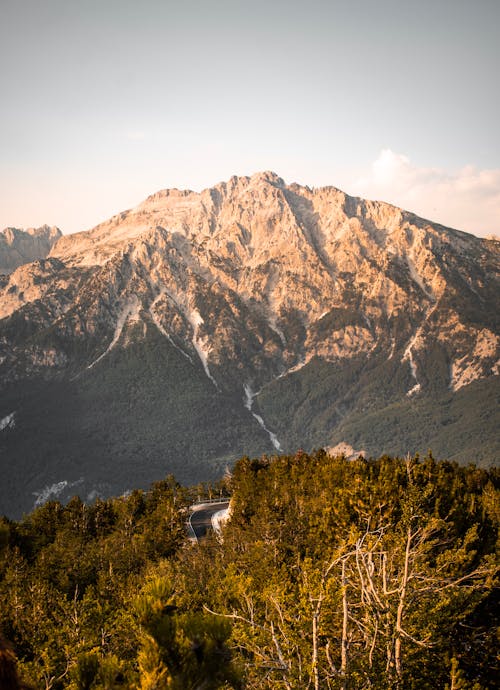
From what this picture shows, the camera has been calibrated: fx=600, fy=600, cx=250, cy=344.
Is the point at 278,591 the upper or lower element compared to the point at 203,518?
upper

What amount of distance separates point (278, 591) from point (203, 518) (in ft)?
307

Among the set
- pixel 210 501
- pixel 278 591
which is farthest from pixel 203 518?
pixel 278 591

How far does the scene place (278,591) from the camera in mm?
26547

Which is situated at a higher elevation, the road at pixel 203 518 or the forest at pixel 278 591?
the forest at pixel 278 591

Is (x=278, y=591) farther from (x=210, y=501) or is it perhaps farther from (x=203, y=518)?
(x=210, y=501)

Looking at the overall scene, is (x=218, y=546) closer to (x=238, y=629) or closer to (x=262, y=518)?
(x=262, y=518)

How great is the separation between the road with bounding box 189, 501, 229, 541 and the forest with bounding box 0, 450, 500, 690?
231 inches

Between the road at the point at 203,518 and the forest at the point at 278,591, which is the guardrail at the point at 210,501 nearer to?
the road at the point at 203,518

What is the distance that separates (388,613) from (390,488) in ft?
95.3

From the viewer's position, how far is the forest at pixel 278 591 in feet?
44.8

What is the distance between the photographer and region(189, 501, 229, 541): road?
102562 mm

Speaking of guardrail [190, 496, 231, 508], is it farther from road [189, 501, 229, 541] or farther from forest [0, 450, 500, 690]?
forest [0, 450, 500, 690]

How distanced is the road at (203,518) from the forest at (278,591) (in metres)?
5.87

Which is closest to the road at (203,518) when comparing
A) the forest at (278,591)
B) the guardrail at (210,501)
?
the guardrail at (210,501)
